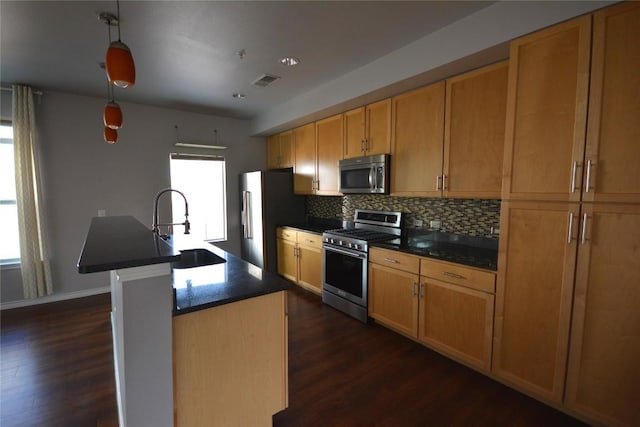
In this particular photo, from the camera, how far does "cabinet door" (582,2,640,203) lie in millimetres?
1493

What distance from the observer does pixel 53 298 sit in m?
3.71

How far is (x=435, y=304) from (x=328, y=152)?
88.2 inches

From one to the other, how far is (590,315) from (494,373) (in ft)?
2.50

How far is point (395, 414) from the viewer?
186 cm

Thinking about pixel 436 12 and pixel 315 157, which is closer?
pixel 436 12

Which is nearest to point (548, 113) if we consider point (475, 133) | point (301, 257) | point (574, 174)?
point (574, 174)

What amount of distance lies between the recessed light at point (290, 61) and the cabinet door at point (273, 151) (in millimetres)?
2144

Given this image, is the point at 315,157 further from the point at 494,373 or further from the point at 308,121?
the point at 494,373

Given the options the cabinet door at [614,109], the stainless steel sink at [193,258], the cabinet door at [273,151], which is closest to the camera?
the cabinet door at [614,109]

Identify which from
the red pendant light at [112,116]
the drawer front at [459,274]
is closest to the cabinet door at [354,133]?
the drawer front at [459,274]

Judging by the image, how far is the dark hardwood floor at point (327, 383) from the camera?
1.83 m

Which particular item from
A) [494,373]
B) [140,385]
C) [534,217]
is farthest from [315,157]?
[140,385]

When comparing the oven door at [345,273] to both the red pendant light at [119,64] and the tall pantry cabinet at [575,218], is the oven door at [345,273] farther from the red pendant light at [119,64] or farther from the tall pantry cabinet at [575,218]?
the red pendant light at [119,64]

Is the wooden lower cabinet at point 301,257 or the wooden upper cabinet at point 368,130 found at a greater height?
the wooden upper cabinet at point 368,130
